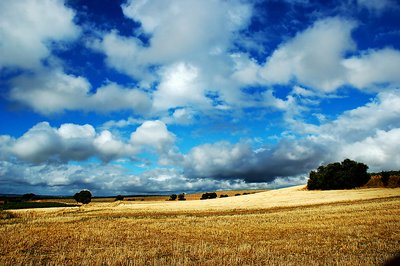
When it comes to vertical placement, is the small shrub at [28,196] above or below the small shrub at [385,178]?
above

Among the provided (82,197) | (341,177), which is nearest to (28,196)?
(82,197)

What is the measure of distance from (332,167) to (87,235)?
9882 centimetres

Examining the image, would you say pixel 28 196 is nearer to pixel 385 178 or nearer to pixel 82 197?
pixel 82 197

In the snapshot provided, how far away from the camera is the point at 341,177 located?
343 feet

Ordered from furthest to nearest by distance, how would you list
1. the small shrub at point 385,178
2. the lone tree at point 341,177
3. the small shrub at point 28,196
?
1. the small shrub at point 28,196
2. the lone tree at point 341,177
3. the small shrub at point 385,178

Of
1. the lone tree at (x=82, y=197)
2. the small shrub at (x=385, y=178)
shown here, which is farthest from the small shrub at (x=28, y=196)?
the small shrub at (x=385, y=178)

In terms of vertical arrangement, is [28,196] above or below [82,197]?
above

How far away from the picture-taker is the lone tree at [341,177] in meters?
105

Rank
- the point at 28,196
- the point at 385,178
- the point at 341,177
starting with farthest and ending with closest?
the point at 28,196, the point at 341,177, the point at 385,178

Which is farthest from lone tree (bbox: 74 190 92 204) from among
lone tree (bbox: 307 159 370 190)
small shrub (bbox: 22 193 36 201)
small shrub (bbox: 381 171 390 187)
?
small shrub (bbox: 381 171 390 187)

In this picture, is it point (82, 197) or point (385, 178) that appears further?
point (82, 197)

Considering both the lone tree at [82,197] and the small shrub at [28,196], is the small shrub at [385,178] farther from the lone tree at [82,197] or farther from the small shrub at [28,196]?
the small shrub at [28,196]

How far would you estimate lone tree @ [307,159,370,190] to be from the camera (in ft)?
344

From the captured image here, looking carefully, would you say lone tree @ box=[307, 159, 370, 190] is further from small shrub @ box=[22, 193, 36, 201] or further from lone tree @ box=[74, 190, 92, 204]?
small shrub @ box=[22, 193, 36, 201]
